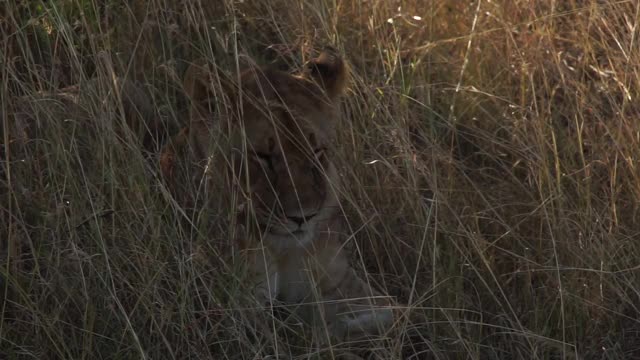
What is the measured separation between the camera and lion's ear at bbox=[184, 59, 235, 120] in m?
3.70

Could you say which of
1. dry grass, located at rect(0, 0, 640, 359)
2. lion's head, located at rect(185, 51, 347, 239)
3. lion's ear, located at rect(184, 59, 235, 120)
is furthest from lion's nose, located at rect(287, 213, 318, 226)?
lion's ear, located at rect(184, 59, 235, 120)

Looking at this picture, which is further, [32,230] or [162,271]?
[32,230]

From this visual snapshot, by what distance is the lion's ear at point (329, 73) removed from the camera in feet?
12.9

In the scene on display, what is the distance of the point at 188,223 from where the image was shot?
3.77m

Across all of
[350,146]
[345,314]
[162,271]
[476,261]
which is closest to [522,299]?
[476,261]

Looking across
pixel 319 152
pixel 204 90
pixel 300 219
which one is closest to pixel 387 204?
pixel 319 152

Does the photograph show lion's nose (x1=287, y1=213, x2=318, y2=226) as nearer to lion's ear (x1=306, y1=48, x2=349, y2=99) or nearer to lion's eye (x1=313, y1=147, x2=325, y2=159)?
lion's eye (x1=313, y1=147, x2=325, y2=159)

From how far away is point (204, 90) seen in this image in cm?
379

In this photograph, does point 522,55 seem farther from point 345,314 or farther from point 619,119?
point 345,314

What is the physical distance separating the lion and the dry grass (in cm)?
11

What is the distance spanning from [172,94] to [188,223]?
867 millimetres

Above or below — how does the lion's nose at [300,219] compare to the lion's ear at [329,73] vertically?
below

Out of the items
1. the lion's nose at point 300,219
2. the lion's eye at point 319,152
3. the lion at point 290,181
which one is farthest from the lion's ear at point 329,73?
the lion's nose at point 300,219

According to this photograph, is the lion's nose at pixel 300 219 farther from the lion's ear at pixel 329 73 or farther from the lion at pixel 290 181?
the lion's ear at pixel 329 73
